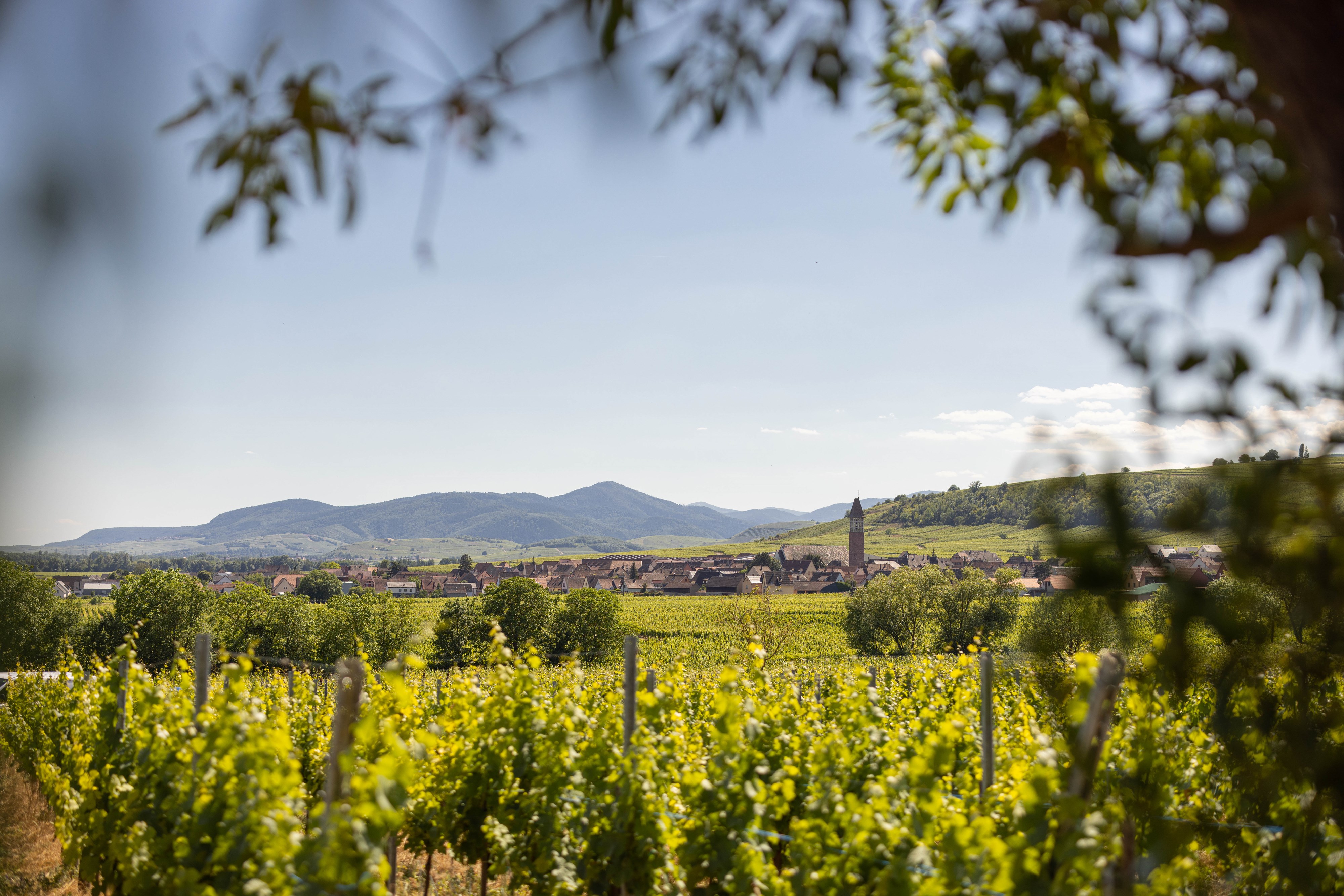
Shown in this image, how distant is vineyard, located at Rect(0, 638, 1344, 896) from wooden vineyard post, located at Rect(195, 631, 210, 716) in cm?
3

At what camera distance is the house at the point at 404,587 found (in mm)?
129375

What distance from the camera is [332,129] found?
35.9 inches

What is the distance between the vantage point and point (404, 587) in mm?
136500

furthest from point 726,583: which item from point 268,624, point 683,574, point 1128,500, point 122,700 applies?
point 1128,500

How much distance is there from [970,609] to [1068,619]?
216 ft

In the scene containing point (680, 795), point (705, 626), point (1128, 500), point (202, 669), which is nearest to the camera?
point (1128, 500)

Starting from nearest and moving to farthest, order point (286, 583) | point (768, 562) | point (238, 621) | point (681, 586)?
point (238, 621) → point (286, 583) → point (681, 586) → point (768, 562)

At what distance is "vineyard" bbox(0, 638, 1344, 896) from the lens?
2920 mm

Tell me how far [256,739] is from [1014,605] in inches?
2645

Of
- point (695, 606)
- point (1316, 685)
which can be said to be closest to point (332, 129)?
point (1316, 685)

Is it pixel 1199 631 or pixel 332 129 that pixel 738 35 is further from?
pixel 1199 631

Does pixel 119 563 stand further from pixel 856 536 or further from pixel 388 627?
pixel 856 536

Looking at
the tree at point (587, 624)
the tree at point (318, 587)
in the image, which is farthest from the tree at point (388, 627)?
the tree at point (318, 587)

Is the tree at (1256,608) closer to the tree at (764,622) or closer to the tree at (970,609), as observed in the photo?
the tree at (764,622)
